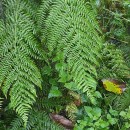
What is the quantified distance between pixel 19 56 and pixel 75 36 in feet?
1.36

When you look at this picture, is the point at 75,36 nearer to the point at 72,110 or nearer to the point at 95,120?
the point at 72,110

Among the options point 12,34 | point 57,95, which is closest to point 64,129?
point 57,95

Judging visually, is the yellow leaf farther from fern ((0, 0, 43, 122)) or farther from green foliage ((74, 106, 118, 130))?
fern ((0, 0, 43, 122))

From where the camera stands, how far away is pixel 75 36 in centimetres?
228

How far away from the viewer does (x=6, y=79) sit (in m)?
2.27

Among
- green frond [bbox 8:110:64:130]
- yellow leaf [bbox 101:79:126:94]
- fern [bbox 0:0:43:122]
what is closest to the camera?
fern [bbox 0:0:43:122]

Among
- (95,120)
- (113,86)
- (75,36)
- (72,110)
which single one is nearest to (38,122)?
(72,110)

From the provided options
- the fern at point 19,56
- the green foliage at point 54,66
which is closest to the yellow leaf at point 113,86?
the green foliage at point 54,66

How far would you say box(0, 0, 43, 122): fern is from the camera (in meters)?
2.26

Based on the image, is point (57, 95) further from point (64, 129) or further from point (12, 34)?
point (12, 34)

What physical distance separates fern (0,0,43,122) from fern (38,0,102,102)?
0.44 ft

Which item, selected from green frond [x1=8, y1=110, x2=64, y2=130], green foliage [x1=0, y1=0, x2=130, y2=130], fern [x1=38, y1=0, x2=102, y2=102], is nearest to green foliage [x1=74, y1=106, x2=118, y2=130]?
green foliage [x1=0, y1=0, x2=130, y2=130]

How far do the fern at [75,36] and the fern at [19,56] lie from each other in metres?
0.14

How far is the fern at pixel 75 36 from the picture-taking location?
2.26 m
